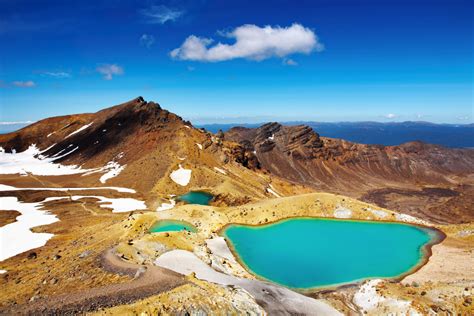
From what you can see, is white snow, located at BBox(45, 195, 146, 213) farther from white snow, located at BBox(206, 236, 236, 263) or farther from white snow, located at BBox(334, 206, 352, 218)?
white snow, located at BBox(334, 206, 352, 218)

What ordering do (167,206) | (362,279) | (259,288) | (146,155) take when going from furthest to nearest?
(146,155), (167,206), (362,279), (259,288)

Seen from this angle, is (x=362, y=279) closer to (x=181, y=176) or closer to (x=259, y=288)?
(x=259, y=288)

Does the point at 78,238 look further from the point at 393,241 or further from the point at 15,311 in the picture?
the point at 393,241

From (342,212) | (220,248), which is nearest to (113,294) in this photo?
(220,248)

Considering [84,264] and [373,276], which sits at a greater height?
[84,264]

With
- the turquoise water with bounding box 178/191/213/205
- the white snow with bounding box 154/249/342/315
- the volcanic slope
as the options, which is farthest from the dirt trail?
the turquoise water with bounding box 178/191/213/205

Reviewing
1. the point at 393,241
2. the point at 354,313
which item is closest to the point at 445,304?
the point at 354,313
